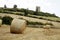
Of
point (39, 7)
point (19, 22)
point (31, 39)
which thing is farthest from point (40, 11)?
point (31, 39)

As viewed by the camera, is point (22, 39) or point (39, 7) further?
point (39, 7)

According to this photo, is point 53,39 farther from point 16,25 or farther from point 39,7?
point 39,7

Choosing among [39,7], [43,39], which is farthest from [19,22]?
[39,7]

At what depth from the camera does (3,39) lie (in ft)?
52.3

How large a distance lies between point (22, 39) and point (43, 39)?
57.5 inches

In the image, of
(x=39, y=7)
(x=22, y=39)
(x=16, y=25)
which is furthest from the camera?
(x=39, y=7)

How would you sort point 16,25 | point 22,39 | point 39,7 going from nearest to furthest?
point 22,39 < point 16,25 < point 39,7

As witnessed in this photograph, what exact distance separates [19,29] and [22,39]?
386 centimetres

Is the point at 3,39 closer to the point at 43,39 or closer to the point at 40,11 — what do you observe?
the point at 43,39

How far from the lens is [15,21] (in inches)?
776

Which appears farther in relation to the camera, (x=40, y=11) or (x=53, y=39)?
(x=40, y=11)

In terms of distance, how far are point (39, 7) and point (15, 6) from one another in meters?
6.39

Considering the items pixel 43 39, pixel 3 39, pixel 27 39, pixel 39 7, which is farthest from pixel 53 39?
pixel 39 7

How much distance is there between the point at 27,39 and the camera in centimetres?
1602
